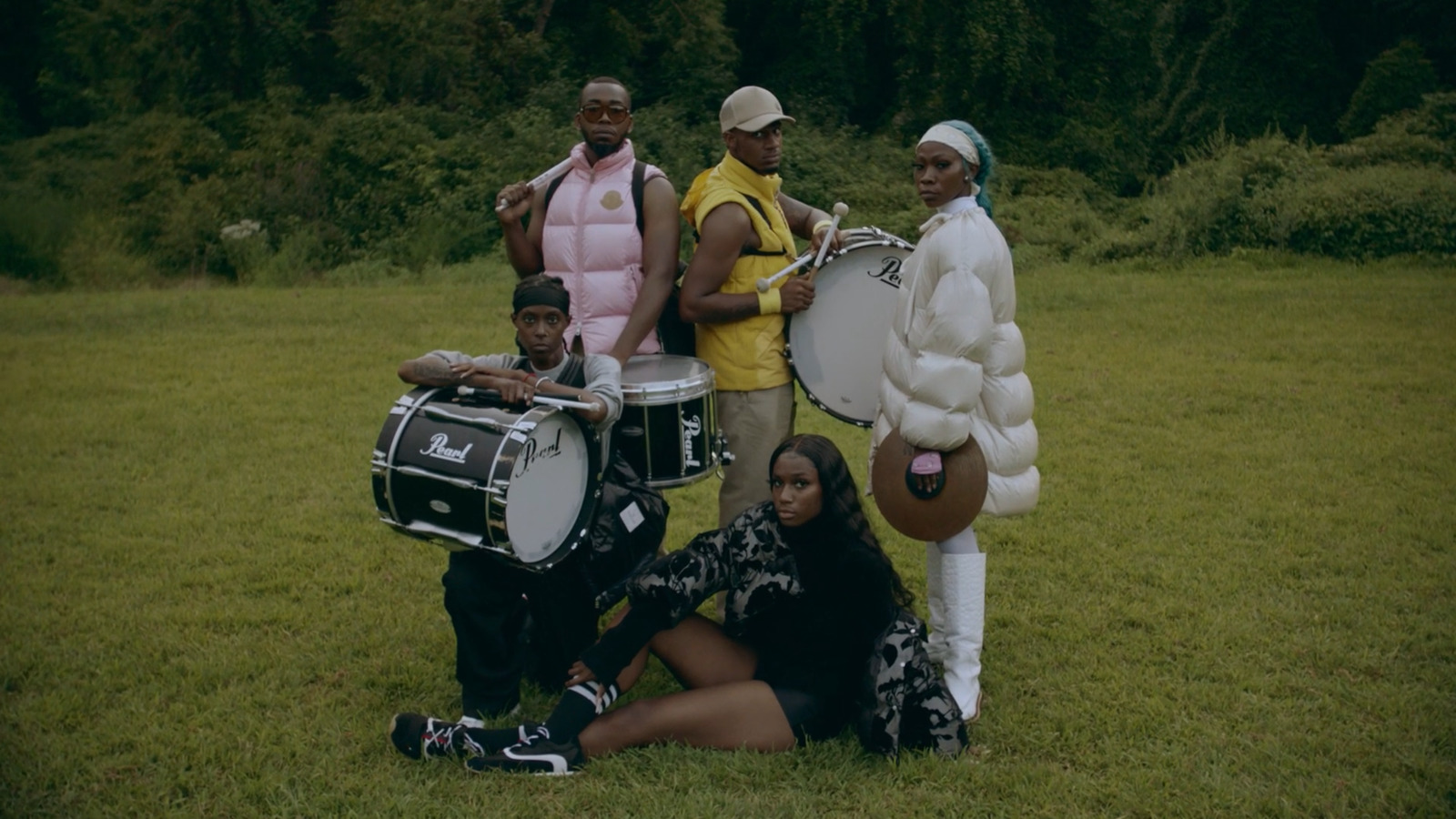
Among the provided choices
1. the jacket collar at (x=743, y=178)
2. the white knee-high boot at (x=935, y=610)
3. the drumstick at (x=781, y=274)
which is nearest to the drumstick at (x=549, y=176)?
the jacket collar at (x=743, y=178)

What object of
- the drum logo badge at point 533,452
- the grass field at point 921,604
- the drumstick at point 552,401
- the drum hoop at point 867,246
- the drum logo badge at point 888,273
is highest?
the drum hoop at point 867,246

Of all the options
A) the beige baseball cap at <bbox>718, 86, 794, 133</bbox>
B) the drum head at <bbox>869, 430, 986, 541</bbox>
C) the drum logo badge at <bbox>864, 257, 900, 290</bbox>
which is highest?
the beige baseball cap at <bbox>718, 86, 794, 133</bbox>

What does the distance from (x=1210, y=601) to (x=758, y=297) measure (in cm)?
230

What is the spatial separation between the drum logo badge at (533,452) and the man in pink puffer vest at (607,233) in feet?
2.20

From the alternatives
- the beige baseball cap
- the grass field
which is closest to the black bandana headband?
the beige baseball cap

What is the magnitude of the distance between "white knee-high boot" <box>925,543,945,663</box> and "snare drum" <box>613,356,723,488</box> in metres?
0.86

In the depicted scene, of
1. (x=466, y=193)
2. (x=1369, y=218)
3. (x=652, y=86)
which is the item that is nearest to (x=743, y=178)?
(x=1369, y=218)

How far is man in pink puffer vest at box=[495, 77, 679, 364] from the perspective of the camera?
4.62 m

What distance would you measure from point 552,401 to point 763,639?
107 centimetres

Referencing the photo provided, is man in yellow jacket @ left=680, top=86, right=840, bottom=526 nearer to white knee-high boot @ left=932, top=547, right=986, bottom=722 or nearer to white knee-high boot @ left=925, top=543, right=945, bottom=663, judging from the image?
white knee-high boot @ left=925, top=543, right=945, bottom=663

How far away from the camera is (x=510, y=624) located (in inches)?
173

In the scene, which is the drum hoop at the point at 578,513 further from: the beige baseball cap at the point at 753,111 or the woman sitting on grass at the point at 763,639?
the beige baseball cap at the point at 753,111

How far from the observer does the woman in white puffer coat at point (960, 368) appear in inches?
155

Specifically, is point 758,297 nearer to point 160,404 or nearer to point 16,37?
point 160,404
